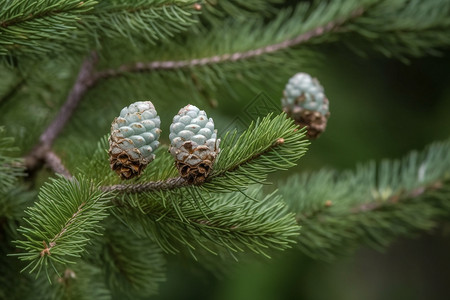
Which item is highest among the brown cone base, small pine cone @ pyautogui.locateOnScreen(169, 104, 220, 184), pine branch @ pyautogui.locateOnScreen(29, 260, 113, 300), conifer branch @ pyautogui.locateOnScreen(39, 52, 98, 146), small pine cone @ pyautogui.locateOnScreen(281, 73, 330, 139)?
small pine cone @ pyautogui.locateOnScreen(281, 73, 330, 139)

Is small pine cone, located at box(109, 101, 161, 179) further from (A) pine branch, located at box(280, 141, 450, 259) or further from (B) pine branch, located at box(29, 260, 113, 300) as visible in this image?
(A) pine branch, located at box(280, 141, 450, 259)

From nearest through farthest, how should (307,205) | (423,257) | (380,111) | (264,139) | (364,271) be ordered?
(264,139)
(307,205)
(380,111)
(423,257)
(364,271)

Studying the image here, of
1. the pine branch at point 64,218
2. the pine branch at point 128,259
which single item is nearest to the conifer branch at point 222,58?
the pine branch at point 128,259

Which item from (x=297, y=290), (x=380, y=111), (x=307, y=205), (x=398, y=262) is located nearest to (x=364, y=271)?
(x=398, y=262)

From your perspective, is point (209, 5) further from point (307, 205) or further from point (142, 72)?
point (307, 205)

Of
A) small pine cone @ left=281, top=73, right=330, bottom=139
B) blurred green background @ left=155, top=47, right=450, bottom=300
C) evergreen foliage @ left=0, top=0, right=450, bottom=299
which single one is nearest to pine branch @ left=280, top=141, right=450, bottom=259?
evergreen foliage @ left=0, top=0, right=450, bottom=299

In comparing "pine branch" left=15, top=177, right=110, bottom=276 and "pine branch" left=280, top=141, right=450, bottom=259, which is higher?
"pine branch" left=280, top=141, right=450, bottom=259

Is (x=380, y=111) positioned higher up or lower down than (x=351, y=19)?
higher up

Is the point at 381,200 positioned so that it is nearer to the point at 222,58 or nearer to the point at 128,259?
the point at 222,58
